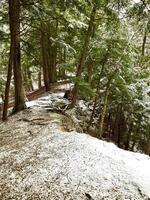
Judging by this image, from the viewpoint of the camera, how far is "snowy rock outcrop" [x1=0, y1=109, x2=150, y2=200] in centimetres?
609

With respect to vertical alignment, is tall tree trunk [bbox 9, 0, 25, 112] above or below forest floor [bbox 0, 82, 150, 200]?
above

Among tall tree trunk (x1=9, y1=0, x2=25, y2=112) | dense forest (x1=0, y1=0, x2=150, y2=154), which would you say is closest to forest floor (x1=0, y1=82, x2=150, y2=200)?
dense forest (x1=0, y1=0, x2=150, y2=154)

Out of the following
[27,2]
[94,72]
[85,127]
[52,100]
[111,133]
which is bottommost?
[111,133]

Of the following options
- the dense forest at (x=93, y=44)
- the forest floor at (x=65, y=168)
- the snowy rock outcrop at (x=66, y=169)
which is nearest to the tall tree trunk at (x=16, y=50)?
the dense forest at (x=93, y=44)

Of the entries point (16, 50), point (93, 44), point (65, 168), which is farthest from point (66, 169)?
point (93, 44)

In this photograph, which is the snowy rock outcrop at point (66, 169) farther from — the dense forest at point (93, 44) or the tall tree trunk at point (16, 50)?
the tall tree trunk at point (16, 50)

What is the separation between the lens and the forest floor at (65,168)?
609cm

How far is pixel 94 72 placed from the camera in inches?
730

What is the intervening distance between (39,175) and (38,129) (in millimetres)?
3675

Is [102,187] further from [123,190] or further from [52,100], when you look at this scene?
[52,100]

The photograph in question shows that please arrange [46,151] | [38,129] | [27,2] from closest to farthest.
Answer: [46,151]
[38,129]
[27,2]

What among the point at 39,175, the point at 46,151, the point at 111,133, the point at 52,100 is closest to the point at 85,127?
the point at 52,100

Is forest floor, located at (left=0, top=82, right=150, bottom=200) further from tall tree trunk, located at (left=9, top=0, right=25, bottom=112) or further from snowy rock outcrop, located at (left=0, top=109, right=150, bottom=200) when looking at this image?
tall tree trunk, located at (left=9, top=0, right=25, bottom=112)

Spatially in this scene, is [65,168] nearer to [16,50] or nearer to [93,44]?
[16,50]
